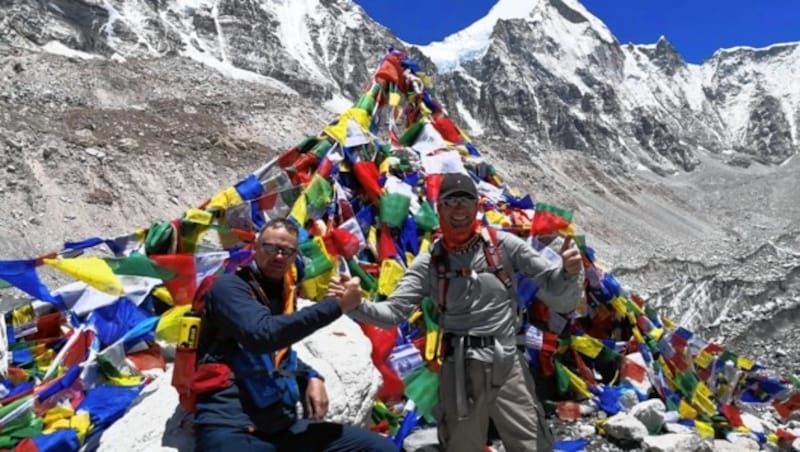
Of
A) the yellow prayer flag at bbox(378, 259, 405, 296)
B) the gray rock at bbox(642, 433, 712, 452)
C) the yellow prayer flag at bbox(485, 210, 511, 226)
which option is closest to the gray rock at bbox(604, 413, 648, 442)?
the gray rock at bbox(642, 433, 712, 452)

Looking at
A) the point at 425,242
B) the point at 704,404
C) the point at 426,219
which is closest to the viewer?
the point at 704,404

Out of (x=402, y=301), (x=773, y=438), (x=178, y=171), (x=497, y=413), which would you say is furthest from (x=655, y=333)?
(x=178, y=171)

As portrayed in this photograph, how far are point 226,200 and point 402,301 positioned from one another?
3.83 m

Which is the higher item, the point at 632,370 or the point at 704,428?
the point at 632,370

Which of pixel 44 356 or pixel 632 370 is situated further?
pixel 632 370

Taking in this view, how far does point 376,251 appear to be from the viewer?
7.80 metres

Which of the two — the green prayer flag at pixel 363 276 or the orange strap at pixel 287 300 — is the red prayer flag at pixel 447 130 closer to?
the green prayer flag at pixel 363 276

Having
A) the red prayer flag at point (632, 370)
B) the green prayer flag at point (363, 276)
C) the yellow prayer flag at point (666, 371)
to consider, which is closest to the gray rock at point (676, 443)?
the red prayer flag at point (632, 370)

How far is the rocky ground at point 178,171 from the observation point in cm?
1717

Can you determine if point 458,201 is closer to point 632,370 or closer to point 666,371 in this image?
point 632,370

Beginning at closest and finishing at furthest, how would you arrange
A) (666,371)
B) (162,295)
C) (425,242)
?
1. (162,295)
2. (666,371)
3. (425,242)

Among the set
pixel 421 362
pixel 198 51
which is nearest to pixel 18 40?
pixel 198 51

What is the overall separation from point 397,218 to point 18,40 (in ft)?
190

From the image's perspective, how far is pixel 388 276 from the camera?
23.6ft
